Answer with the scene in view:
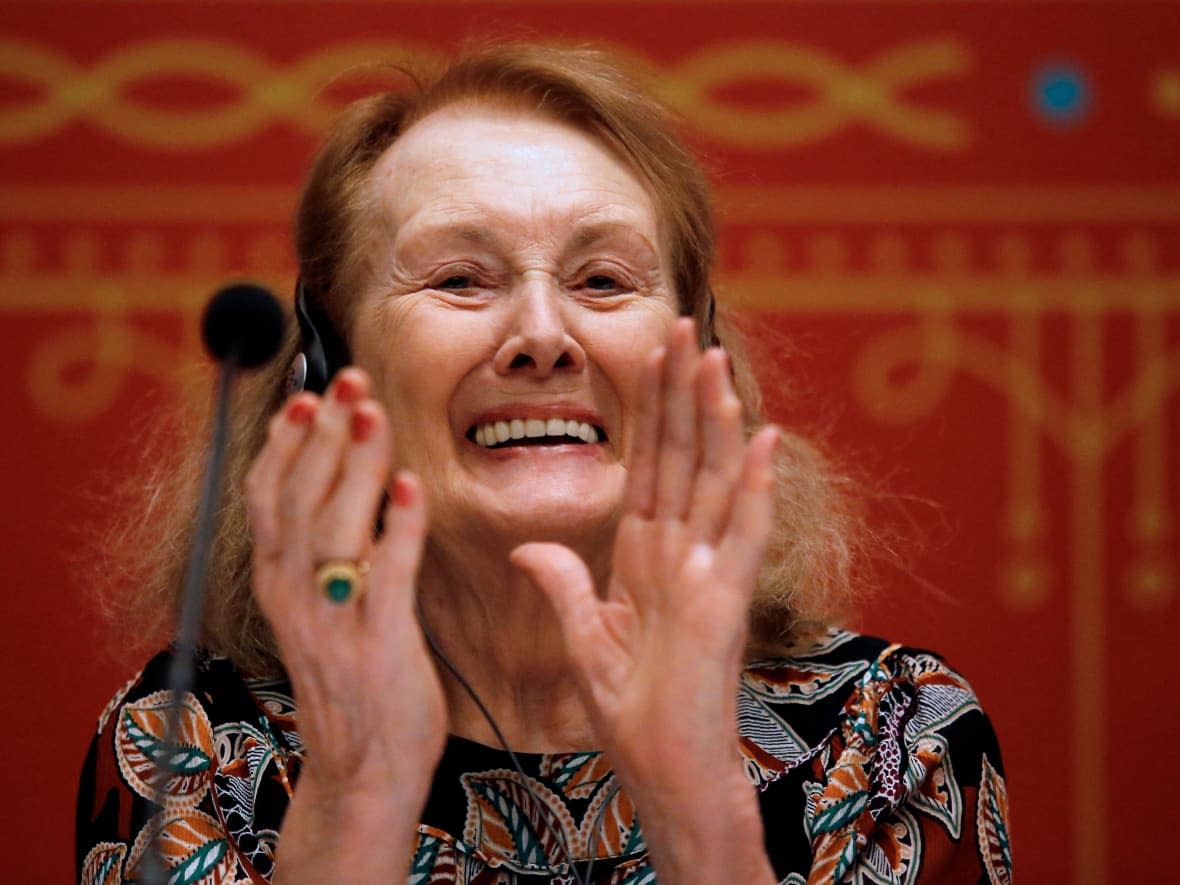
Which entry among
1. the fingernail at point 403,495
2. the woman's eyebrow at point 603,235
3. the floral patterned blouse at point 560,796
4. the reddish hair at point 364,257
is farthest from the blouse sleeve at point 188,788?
the woman's eyebrow at point 603,235

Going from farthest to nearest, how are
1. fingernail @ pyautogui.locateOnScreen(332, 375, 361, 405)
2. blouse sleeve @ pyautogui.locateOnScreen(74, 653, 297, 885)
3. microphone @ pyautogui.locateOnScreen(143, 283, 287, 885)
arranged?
blouse sleeve @ pyautogui.locateOnScreen(74, 653, 297, 885), fingernail @ pyautogui.locateOnScreen(332, 375, 361, 405), microphone @ pyautogui.locateOnScreen(143, 283, 287, 885)

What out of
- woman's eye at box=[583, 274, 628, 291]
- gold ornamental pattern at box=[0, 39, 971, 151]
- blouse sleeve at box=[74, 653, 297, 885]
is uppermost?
gold ornamental pattern at box=[0, 39, 971, 151]

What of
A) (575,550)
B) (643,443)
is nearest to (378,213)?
(575,550)

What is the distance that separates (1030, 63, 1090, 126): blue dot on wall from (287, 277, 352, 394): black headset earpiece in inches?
60.5

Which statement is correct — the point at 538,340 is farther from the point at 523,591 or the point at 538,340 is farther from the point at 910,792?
the point at 910,792

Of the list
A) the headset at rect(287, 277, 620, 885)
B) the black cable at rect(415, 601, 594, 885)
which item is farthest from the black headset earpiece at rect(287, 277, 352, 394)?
the black cable at rect(415, 601, 594, 885)

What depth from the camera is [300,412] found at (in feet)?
4.17

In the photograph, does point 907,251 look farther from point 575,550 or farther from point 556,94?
point 575,550

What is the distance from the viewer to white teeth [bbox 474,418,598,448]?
171 cm

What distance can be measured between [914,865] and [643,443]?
61 centimetres

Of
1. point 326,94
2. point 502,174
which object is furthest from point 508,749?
point 326,94

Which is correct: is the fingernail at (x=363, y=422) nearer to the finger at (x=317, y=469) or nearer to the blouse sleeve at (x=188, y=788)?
the finger at (x=317, y=469)

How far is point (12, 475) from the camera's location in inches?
111

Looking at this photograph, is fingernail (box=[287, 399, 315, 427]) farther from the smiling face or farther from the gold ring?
the smiling face
